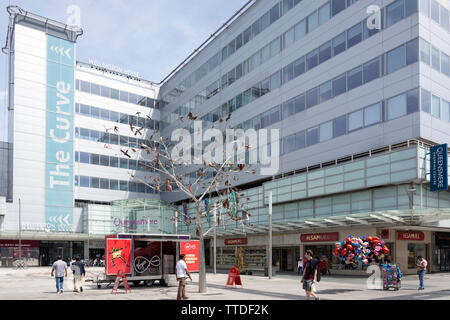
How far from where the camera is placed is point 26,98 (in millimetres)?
62844

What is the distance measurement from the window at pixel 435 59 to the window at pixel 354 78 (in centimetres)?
546

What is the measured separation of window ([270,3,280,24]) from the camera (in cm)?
4969

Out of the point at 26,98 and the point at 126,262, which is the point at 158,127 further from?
the point at 126,262

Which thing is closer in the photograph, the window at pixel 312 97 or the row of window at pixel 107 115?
the window at pixel 312 97

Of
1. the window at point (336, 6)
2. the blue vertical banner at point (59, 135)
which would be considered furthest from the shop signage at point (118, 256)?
the blue vertical banner at point (59, 135)

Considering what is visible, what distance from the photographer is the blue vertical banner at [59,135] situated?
64.6 meters

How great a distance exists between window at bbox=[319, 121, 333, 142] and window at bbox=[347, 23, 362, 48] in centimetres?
671

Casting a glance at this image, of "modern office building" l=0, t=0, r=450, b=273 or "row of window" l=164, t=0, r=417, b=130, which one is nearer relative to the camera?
"modern office building" l=0, t=0, r=450, b=273

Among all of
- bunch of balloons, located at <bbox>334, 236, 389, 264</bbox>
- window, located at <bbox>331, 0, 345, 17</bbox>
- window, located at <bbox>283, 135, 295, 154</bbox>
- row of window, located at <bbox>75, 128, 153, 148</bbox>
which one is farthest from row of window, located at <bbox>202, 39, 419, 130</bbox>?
row of window, located at <bbox>75, 128, 153, 148</bbox>

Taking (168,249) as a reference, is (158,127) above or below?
above

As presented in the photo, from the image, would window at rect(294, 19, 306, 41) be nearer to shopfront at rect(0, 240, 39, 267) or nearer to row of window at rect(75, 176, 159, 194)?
row of window at rect(75, 176, 159, 194)

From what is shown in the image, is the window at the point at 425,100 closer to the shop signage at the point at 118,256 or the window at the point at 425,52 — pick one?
the window at the point at 425,52
